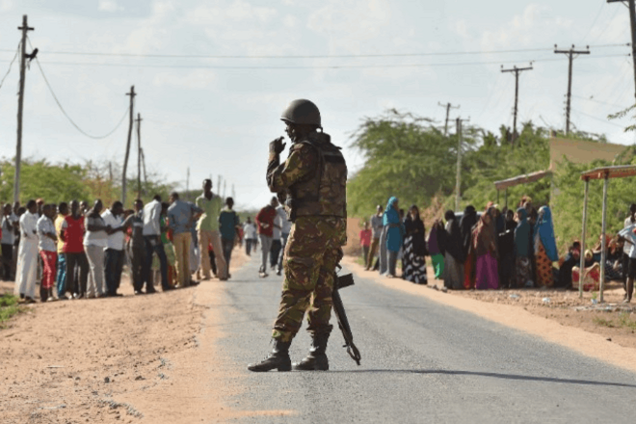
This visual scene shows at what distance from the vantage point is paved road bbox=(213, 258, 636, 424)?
6641mm

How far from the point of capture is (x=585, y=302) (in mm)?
18703

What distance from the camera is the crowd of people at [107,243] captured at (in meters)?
20.2

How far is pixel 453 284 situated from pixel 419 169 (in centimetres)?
3574

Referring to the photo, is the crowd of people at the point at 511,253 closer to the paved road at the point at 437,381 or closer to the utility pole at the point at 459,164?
the paved road at the point at 437,381

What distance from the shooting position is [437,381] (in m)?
7.97

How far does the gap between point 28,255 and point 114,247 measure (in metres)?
1.55

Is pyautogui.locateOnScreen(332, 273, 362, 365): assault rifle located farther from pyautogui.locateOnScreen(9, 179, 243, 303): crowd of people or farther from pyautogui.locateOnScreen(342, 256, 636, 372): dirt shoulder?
pyautogui.locateOnScreen(9, 179, 243, 303): crowd of people

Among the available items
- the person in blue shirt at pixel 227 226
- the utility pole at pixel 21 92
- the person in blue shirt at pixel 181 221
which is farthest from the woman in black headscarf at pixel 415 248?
the utility pole at pixel 21 92

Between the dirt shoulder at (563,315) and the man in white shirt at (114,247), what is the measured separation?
5.46 m

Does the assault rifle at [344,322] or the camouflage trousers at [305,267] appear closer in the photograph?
the camouflage trousers at [305,267]

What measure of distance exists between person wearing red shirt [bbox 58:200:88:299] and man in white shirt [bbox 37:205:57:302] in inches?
9.6

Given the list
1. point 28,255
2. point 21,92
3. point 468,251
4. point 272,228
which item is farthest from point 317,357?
point 21,92

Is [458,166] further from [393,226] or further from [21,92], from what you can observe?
[393,226]

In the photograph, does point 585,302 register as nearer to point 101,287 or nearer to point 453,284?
point 453,284
